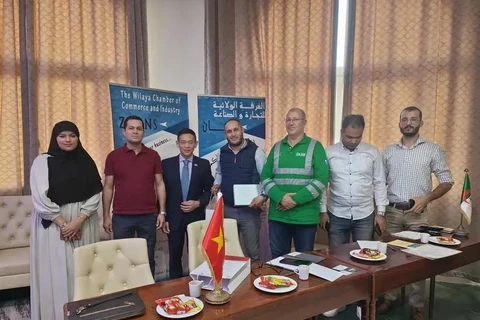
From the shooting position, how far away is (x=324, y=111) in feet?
13.0

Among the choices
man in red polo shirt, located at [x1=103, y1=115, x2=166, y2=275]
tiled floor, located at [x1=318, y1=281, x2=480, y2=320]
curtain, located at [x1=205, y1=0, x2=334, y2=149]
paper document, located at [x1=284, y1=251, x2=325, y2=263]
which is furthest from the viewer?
curtain, located at [x1=205, y1=0, x2=334, y2=149]

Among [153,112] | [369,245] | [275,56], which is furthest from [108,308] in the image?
[275,56]

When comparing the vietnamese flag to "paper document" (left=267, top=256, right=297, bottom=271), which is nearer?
the vietnamese flag

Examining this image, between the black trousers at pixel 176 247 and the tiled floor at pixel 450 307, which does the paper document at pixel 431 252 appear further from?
the black trousers at pixel 176 247

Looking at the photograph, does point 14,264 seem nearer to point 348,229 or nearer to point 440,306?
point 348,229

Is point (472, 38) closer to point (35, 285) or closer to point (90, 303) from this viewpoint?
point (90, 303)

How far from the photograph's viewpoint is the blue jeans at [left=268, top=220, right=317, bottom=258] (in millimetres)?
2639

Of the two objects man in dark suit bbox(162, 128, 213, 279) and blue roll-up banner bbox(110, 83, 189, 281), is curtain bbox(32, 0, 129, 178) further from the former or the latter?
man in dark suit bbox(162, 128, 213, 279)

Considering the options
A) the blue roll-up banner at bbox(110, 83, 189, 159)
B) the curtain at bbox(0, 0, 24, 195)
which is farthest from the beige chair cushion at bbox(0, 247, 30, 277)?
the blue roll-up banner at bbox(110, 83, 189, 159)

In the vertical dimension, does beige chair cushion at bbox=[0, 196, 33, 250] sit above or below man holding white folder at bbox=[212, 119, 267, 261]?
below

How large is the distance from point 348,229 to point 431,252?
2.33ft

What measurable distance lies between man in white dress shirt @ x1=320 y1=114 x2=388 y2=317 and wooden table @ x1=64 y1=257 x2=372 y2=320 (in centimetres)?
91

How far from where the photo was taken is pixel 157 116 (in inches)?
133

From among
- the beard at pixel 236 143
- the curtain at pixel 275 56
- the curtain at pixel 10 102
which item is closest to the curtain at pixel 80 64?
the curtain at pixel 10 102
